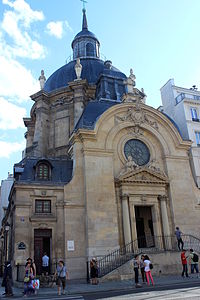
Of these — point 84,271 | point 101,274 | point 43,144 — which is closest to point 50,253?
point 84,271

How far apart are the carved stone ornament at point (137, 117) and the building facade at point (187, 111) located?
7.09 meters

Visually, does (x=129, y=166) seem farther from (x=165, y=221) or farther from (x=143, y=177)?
(x=165, y=221)

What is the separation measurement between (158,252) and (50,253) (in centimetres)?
715

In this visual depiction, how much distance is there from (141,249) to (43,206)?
25.3 ft

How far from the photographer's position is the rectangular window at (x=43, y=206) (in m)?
20.5

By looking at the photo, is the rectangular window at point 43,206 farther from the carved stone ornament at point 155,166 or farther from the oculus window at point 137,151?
the carved stone ornament at point 155,166

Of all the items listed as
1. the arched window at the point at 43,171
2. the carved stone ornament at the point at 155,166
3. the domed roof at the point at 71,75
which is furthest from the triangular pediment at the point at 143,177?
the domed roof at the point at 71,75

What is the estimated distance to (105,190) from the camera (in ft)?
72.3

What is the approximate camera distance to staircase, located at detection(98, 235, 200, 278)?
19.3 metres

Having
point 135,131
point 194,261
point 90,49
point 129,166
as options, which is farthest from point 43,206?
point 90,49

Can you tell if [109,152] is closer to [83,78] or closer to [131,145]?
[131,145]

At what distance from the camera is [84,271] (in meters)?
19.8

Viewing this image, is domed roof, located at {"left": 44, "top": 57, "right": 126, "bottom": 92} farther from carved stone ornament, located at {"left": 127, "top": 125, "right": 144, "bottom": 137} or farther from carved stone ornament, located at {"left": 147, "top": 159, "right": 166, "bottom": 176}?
carved stone ornament, located at {"left": 147, "top": 159, "right": 166, "bottom": 176}

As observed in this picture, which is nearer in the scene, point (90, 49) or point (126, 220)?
point (126, 220)
